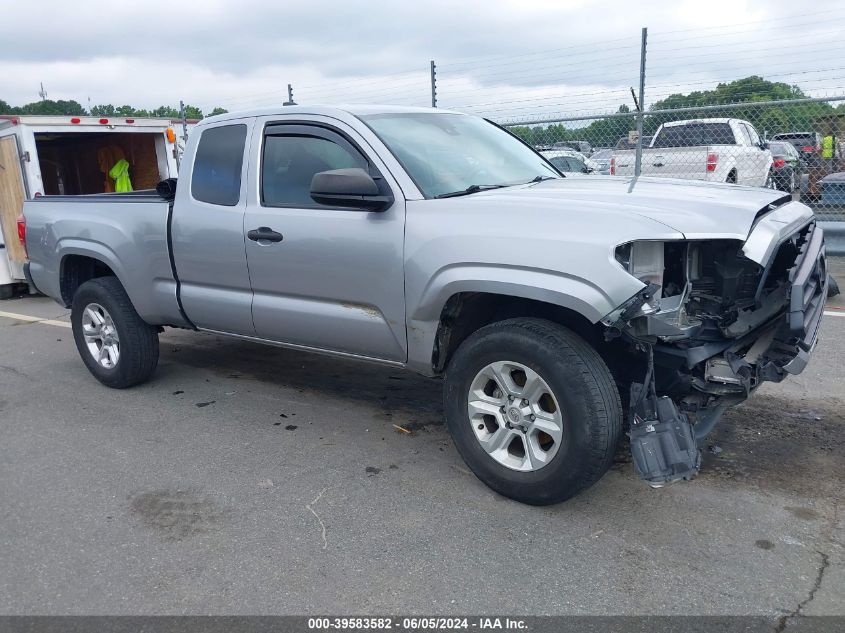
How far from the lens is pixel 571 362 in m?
3.31

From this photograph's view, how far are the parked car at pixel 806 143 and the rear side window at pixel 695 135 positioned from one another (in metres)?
0.86

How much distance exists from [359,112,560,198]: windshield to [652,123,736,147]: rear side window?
26.8 ft

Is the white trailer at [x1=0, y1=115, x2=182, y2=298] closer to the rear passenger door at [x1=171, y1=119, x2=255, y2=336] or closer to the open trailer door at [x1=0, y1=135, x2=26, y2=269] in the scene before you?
the open trailer door at [x1=0, y1=135, x2=26, y2=269]

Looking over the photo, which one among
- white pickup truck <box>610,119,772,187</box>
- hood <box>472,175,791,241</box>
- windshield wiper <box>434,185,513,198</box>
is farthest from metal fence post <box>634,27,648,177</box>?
windshield wiper <box>434,185,513,198</box>

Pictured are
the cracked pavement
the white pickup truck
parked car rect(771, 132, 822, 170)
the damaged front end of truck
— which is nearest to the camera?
the cracked pavement

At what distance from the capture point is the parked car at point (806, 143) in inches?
447

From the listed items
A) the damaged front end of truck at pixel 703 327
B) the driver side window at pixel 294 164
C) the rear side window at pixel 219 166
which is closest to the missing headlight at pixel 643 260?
the damaged front end of truck at pixel 703 327

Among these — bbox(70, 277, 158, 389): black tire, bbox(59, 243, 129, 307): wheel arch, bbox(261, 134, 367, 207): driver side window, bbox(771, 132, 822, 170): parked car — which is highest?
bbox(261, 134, 367, 207): driver side window

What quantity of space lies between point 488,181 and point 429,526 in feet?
6.46

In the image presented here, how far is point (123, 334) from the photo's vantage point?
17.9ft

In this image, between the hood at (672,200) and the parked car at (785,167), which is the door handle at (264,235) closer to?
the hood at (672,200)

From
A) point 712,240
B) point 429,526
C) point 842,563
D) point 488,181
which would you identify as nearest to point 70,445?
point 429,526

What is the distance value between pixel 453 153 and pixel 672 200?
1.43 metres

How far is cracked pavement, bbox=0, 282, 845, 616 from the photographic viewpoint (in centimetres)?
297
